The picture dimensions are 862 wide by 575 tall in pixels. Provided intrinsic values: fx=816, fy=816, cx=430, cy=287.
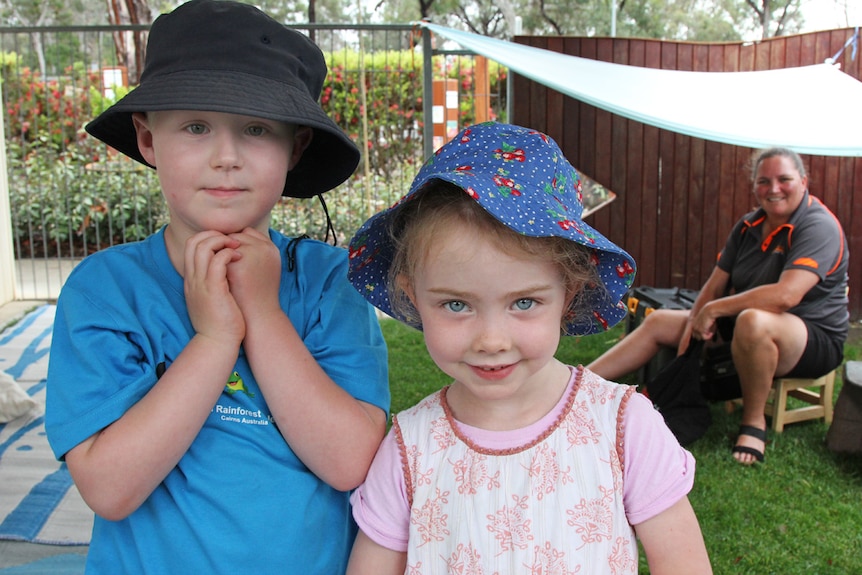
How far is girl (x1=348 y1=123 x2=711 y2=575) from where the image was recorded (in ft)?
3.58

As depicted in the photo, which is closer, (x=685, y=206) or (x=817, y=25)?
(x=685, y=206)

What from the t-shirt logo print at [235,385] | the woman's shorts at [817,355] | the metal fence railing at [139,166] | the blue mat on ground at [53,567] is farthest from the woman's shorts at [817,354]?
the metal fence railing at [139,166]

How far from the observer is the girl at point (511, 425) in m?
1.09

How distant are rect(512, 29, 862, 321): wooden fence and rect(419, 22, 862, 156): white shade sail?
1.60 meters

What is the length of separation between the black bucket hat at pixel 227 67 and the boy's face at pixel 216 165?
1.5 inches

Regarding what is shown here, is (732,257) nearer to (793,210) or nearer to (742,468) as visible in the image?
(793,210)

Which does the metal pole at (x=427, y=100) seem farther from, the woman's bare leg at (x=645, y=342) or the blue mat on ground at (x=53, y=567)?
the blue mat on ground at (x=53, y=567)

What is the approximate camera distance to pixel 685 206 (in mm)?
6371

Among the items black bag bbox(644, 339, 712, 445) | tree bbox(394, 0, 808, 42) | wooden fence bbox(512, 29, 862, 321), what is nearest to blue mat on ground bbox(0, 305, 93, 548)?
black bag bbox(644, 339, 712, 445)

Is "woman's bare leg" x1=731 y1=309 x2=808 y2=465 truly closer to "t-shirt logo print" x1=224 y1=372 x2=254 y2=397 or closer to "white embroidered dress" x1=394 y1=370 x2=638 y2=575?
"white embroidered dress" x1=394 y1=370 x2=638 y2=575

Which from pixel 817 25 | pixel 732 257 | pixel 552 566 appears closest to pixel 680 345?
pixel 732 257

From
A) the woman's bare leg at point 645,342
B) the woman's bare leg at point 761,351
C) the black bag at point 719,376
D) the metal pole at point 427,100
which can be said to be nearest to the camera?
the woman's bare leg at point 761,351

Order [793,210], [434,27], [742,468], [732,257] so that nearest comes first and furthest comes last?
[742,468] < [793,210] < [732,257] < [434,27]

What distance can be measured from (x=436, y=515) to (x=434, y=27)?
420cm
